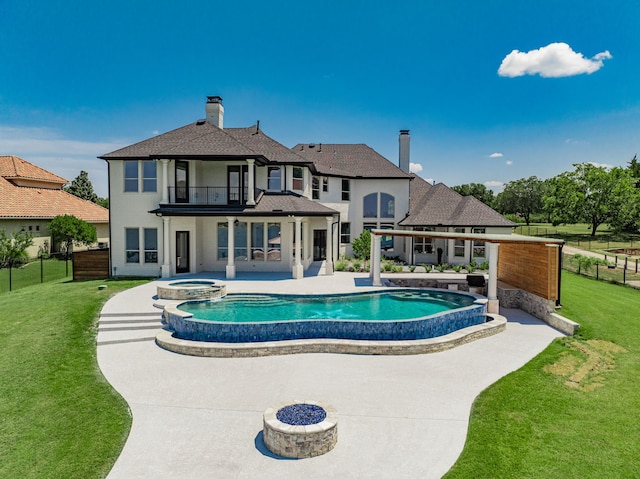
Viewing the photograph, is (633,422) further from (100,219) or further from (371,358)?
(100,219)

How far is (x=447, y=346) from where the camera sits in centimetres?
1088

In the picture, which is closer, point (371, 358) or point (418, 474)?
point (418, 474)

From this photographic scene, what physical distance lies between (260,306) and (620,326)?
38.0 feet

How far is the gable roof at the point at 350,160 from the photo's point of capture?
94.5ft

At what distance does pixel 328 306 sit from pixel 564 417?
28.5ft

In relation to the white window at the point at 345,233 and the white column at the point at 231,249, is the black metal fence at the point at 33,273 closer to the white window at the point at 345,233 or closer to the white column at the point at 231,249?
the white column at the point at 231,249

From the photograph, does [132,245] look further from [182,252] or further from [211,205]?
[211,205]

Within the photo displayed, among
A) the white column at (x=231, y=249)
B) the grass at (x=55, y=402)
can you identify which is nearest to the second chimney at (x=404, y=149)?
the white column at (x=231, y=249)

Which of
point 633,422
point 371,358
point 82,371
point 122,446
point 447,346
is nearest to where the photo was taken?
point 122,446

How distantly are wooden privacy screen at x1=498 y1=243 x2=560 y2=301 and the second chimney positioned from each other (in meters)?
14.5

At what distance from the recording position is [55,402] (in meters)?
7.62

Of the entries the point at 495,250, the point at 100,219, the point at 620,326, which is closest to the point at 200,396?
the point at 495,250

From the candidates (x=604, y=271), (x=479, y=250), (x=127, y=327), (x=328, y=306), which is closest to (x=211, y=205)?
(x=328, y=306)

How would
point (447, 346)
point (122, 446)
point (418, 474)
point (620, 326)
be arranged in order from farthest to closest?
1. point (620, 326)
2. point (447, 346)
3. point (122, 446)
4. point (418, 474)
